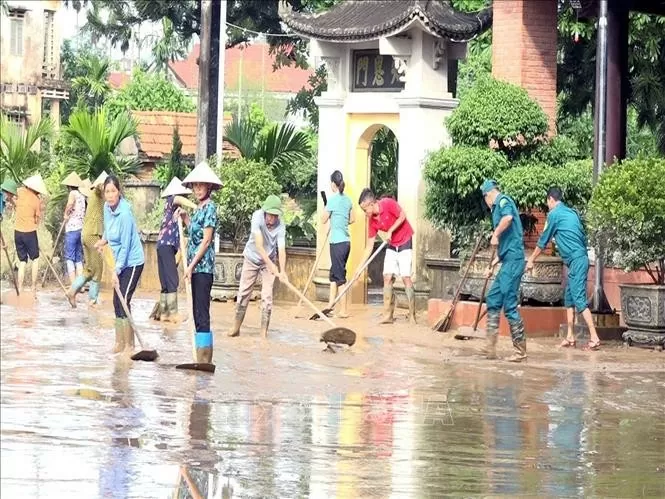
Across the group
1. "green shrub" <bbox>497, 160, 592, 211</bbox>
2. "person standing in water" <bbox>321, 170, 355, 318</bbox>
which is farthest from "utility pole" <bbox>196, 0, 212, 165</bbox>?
"green shrub" <bbox>497, 160, 592, 211</bbox>

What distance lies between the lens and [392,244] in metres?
17.3

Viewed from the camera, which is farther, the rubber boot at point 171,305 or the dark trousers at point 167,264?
the rubber boot at point 171,305

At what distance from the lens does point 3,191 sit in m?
3.54

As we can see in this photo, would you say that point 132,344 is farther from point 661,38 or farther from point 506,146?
point 661,38

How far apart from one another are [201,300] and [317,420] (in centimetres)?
227

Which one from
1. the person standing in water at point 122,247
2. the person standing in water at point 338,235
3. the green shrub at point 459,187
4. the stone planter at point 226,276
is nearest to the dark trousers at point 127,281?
the person standing in water at point 122,247

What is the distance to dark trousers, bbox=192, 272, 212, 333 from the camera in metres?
11.5

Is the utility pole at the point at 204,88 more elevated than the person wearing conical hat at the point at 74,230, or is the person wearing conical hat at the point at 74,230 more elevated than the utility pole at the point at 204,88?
the utility pole at the point at 204,88

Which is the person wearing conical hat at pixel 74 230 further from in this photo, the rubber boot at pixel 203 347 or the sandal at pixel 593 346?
the rubber boot at pixel 203 347

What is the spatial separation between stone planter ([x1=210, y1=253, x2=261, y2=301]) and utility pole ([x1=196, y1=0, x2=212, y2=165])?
12.7ft

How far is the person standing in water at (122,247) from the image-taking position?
38.3ft

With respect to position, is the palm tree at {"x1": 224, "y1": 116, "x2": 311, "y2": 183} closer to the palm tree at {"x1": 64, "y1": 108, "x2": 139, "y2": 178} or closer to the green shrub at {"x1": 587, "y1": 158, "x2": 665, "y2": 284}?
the palm tree at {"x1": 64, "y1": 108, "x2": 139, "y2": 178}

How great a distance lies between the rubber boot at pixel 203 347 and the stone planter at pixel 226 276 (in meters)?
8.58

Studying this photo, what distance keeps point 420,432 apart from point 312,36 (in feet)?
36.5
